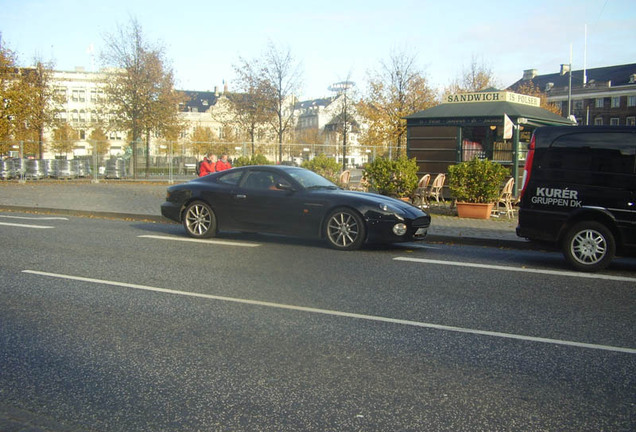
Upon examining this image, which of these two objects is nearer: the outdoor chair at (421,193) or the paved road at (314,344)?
the paved road at (314,344)

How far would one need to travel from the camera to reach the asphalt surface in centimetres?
357

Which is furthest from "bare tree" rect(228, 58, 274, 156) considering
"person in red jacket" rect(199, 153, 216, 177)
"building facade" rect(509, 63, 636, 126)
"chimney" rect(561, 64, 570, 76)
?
"chimney" rect(561, 64, 570, 76)

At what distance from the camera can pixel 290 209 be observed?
1068 cm

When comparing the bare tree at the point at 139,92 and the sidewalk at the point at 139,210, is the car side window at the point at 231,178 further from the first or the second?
the bare tree at the point at 139,92

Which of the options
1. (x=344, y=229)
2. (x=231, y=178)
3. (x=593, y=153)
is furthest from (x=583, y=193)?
(x=231, y=178)

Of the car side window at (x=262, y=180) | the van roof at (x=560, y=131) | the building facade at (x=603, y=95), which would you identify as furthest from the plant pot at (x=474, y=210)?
the building facade at (x=603, y=95)

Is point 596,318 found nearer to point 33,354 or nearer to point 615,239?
point 615,239

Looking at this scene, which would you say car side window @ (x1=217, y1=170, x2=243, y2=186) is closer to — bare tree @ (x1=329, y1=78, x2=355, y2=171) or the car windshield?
the car windshield

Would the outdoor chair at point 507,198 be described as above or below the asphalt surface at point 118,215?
above

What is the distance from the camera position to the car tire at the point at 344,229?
10195 mm

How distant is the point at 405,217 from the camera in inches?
397

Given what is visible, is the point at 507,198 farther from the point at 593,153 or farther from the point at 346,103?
the point at 346,103

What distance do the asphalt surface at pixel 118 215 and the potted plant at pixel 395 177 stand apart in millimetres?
972

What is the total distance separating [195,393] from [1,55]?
132ft
